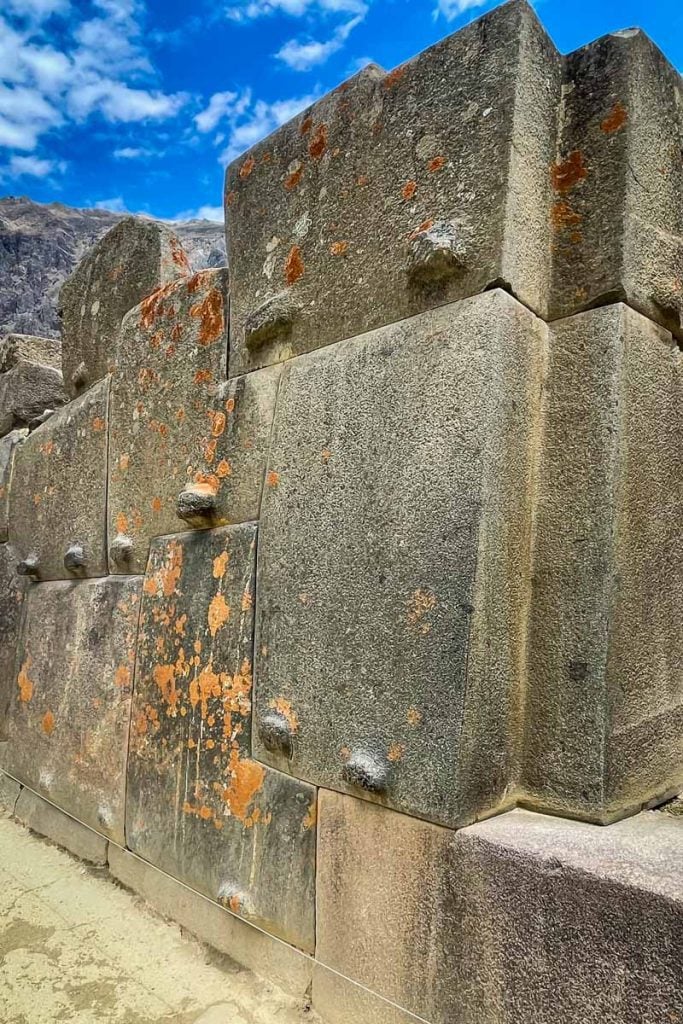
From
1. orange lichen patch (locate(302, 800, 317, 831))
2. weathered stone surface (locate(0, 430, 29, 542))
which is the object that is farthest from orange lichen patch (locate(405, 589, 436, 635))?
weathered stone surface (locate(0, 430, 29, 542))

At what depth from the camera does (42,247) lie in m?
30.2

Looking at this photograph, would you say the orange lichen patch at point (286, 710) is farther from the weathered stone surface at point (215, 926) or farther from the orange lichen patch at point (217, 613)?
the weathered stone surface at point (215, 926)

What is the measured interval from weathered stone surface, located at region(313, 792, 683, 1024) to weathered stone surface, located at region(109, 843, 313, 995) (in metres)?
0.09

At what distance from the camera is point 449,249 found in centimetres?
130

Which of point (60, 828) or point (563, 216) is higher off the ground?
point (563, 216)

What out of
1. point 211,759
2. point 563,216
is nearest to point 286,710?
point 211,759

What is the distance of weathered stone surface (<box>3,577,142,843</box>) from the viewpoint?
81.4 inches

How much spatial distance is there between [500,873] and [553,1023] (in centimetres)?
20

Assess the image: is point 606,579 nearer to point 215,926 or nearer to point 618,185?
point 618,185

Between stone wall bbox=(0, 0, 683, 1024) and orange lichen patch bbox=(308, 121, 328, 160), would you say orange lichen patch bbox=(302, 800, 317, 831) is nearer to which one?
stone wall bbox=(0, 0, 683, 1024)

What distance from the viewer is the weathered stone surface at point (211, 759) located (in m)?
1.48

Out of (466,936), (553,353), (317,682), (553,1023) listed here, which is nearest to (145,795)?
(317,682)

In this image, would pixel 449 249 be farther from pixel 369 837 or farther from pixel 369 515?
pixel 369 837

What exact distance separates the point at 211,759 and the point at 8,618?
1.54m
